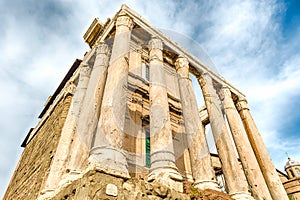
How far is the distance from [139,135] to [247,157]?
435 cm

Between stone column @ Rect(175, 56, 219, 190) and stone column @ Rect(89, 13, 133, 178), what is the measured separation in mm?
2526

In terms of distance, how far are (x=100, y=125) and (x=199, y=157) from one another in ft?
10.4

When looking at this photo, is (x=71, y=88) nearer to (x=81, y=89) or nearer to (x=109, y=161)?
(x=81, y=89)

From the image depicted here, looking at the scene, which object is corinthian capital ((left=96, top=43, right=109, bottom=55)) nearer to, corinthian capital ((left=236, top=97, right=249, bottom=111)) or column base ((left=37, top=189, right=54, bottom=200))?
column base ((left=37, top=189, right=54, bottom=200))

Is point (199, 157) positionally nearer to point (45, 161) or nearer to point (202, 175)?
point (202, 175)

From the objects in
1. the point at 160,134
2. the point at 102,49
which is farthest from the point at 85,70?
the point at 160,134

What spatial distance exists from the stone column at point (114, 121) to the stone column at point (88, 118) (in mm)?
1092

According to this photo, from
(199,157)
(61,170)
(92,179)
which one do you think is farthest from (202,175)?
(61,170)

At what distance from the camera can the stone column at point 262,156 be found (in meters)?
8.77

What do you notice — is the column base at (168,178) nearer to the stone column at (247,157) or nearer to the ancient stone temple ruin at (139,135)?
the ancient stone temple ruin at (139,135)

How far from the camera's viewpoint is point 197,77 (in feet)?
35.7

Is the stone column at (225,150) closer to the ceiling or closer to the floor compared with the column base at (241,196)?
closer to the ceiling

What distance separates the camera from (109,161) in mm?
4289

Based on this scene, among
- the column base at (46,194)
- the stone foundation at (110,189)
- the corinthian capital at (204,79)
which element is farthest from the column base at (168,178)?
the corinthian capital at (204,79)
